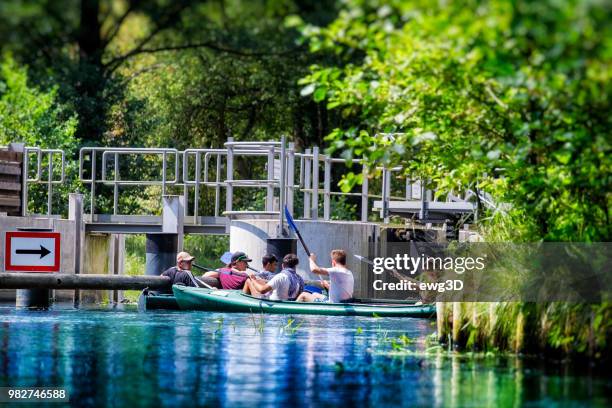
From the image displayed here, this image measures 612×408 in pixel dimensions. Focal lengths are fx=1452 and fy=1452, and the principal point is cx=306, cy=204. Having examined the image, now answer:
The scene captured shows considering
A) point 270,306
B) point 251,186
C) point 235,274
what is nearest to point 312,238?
point 235,274

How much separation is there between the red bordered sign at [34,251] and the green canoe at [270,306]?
2388 millimetres

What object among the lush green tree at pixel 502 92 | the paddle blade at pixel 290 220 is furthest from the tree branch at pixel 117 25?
the lush green tree at pixel 502 92

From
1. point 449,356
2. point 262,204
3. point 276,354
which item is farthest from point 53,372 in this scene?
point 262,204

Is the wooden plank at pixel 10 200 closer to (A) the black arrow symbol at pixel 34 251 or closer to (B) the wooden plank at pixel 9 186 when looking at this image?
(B) the wooden plank at pixel 9 186

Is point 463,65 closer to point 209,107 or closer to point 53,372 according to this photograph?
point 53,372

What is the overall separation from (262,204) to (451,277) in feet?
53.3

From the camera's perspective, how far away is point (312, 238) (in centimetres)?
2408

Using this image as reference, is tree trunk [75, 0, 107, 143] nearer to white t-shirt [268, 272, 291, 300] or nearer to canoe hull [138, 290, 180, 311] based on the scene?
canoe hull [138, 290, 180, 311]

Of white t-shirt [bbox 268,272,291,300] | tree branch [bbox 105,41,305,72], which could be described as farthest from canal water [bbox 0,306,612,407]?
tree branch [bbox 105,41,305,72]

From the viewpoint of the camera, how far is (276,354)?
1391 cm

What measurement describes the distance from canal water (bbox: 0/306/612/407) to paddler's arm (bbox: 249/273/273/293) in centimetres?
360

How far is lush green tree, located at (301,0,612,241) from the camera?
9.19 metres

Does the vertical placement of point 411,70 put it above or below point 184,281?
above

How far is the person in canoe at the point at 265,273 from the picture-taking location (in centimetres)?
2200
